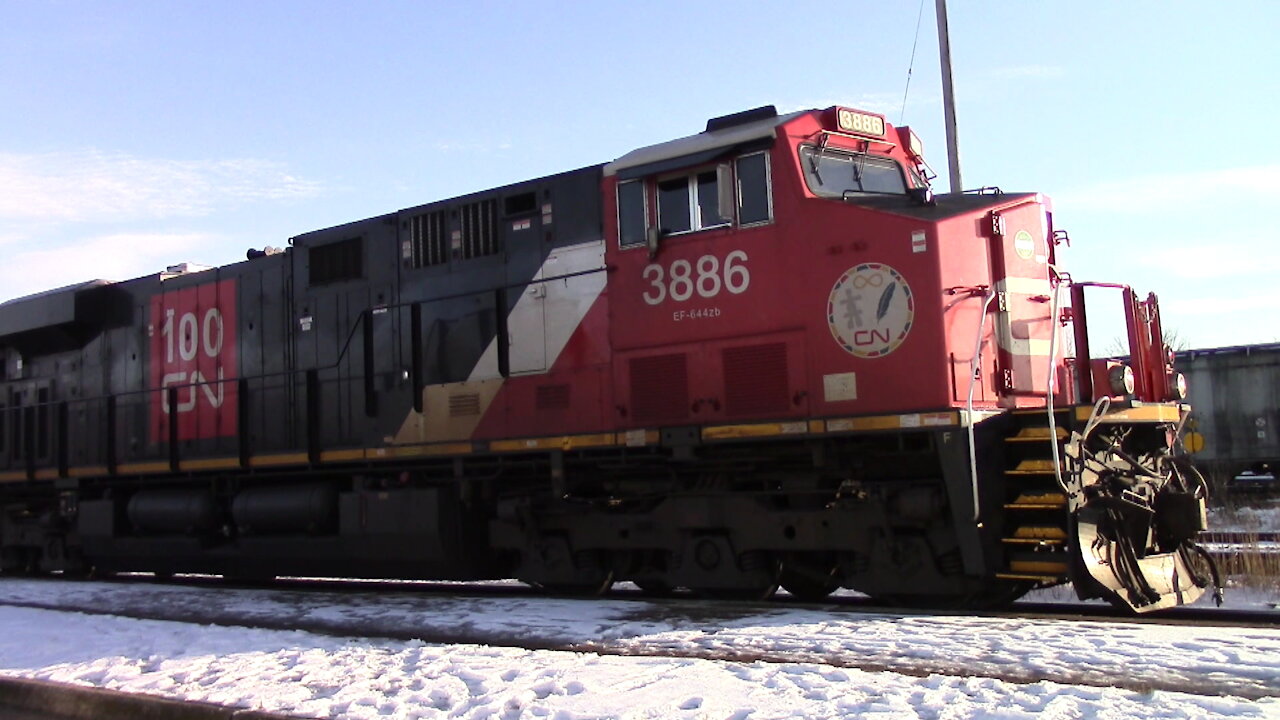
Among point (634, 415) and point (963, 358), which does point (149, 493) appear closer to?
point (634, 415)

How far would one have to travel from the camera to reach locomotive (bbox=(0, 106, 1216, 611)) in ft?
25.8

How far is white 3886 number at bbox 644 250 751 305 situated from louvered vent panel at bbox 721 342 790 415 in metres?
0.51

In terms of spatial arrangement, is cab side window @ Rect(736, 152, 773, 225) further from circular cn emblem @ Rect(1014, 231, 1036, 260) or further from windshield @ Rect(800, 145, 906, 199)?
circular cn emblem @ Rect(1014, 231, 1036, 260)

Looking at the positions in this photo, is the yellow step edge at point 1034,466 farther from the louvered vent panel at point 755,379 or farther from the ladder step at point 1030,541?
the louvered vent panel at point 755,379

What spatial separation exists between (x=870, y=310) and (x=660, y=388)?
1955mm

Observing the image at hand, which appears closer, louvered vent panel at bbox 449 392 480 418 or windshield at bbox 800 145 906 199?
windshield at bbox 800 145 906 199

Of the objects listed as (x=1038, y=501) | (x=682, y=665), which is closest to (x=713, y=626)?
(x=682, y=665)

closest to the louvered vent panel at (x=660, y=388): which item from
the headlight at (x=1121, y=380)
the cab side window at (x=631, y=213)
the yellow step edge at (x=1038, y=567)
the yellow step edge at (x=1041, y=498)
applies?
the cab side window at (x=631, y=213)

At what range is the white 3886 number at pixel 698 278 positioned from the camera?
8703mm

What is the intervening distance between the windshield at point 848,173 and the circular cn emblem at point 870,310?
768mm

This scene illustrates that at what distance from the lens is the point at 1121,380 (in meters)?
8.24

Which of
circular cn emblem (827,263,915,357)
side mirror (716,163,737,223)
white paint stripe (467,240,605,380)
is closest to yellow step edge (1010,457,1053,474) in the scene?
circular cn emblem (827,263,915,357)

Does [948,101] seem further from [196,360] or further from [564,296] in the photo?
[196,360]

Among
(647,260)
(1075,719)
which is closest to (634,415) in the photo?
(647,260)
